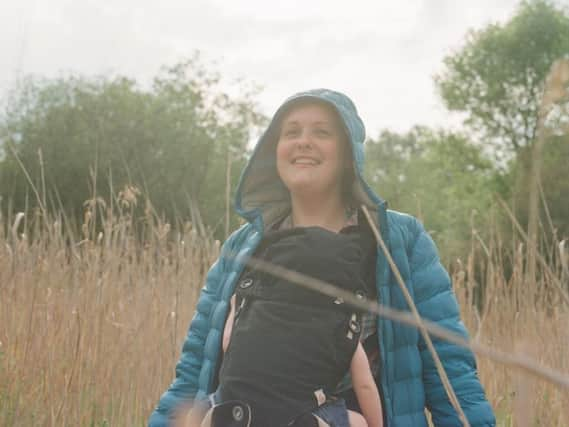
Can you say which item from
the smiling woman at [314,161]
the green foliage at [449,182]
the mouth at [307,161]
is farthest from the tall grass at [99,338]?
the green foliage at [449,182]

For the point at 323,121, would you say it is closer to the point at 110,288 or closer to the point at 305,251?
the point at 305,251

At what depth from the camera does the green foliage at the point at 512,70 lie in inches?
1060

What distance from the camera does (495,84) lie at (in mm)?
27453

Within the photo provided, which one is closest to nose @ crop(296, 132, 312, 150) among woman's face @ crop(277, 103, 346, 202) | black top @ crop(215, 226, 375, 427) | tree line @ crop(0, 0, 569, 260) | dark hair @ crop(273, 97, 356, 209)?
woman's face @ crop(277, 103, 346, 202)

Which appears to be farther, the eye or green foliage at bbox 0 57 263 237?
green foliage at bbox 0 57 263 237

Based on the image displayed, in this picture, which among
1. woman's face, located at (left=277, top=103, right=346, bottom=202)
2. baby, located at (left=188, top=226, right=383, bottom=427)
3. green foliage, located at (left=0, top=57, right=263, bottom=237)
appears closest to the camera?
baby, located at (left=188, top=226, right=383, bottom=427)

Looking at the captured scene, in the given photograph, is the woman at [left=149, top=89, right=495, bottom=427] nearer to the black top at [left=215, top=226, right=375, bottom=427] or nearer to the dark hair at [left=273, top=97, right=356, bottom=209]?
the dark hair at [left=273, top=97, right=356, bottom=209]

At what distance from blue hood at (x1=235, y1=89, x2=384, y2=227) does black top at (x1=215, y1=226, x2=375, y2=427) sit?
0.36 metres

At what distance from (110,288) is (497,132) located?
2600cm

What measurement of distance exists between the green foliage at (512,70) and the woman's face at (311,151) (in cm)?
2532

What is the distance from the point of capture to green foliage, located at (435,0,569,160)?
88.3ft

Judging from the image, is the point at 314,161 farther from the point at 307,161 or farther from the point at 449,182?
the point at 449,182

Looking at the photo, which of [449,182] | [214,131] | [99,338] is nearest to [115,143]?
[214,131]

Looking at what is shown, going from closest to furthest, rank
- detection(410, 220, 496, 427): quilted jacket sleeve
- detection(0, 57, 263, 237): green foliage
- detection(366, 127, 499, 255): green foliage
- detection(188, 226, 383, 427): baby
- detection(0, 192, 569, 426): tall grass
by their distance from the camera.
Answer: detection(188, 226, 383, 427): baby
detection(410, 220, 496, 427): quilted jacket sleeve
detection(0, 192, 569, 426): tall grass
detection(0, 57, 263, 237): green foliage
detection(366, 127, 499, 255): green foliage
